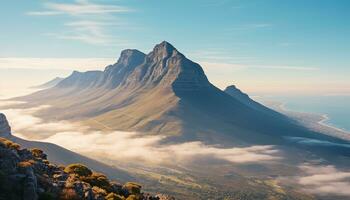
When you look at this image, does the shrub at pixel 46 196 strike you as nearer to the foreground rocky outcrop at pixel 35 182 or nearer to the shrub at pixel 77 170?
the foreground rocky outcrop at pixel 35 182

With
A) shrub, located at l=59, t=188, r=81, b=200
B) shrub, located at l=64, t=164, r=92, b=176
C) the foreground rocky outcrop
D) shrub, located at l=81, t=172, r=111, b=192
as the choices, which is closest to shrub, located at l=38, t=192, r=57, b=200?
the foreground rocky outcrop

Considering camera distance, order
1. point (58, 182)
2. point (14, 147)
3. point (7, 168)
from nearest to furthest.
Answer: point (7, 168) < point (58, 182) < point (14, 147)

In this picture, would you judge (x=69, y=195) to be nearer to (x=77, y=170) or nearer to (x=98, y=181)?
(x=98, y=181)

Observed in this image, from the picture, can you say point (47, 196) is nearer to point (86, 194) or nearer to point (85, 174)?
point (86, 194)

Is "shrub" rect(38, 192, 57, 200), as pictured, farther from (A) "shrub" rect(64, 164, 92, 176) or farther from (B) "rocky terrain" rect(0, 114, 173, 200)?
(A) "shrub" rect(64, 164, 92, 176)

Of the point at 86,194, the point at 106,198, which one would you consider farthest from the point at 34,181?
the point at 106,198

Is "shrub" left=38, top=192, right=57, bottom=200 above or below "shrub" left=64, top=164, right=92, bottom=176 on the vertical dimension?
below

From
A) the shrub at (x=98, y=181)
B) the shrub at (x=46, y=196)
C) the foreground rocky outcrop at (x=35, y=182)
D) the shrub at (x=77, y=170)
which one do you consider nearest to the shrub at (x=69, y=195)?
the foreground rocky outcrop at (x=35, y=182)

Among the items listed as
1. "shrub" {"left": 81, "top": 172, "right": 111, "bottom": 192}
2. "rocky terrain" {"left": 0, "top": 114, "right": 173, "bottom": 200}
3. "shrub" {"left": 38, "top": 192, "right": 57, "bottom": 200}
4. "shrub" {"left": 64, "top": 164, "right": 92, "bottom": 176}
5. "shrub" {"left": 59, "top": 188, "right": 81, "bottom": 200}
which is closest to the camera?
"rocky terrain" {"left": 0, "top": 114, "right": 173, "bottom": 200}

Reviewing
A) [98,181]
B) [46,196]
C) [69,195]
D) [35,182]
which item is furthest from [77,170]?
[46,196]

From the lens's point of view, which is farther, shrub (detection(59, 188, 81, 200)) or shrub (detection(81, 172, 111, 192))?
shrub (detection(81, 172, 111, 192))

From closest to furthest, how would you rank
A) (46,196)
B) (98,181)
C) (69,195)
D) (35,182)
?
(46,196) < (35,182) < (69,195) < (98,181)
